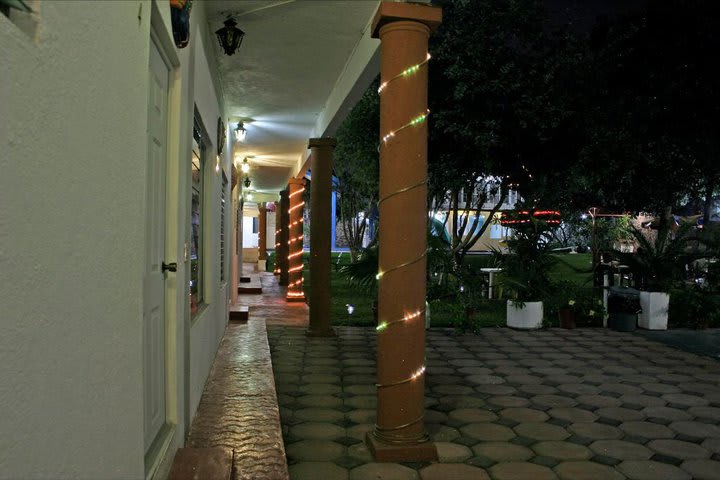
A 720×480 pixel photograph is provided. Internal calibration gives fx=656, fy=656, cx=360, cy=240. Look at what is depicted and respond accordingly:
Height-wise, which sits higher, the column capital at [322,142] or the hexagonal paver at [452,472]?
the column capital at [322,142]

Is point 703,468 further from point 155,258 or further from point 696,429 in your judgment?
point 155,258

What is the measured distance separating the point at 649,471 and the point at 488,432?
1.18 metres

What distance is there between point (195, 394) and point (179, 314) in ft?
4.21

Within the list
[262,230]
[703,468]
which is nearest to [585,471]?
[703,468]


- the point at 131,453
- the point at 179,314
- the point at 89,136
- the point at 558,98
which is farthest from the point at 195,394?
the point at 558,98

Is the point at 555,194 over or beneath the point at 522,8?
beneath

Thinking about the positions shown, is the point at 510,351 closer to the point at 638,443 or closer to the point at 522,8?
the point at 638,443

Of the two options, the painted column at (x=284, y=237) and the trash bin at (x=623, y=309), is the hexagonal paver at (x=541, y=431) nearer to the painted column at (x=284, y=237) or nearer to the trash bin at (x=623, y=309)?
the trash bin at (x=623, y=309)

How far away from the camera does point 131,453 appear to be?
2348mm

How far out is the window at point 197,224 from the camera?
5801 millimetres

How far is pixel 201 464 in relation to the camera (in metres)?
3.64

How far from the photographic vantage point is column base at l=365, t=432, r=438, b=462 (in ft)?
14.3

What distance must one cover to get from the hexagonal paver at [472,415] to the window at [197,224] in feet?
7.87

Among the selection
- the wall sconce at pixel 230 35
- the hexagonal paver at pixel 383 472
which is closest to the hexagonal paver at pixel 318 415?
the hexagonal paver at pixel 383 472
